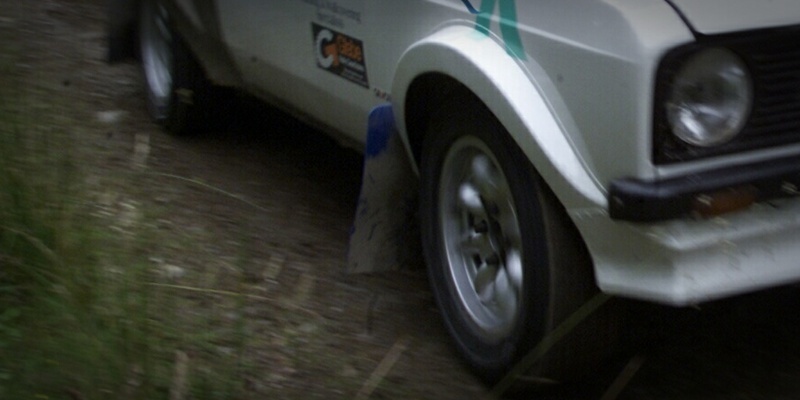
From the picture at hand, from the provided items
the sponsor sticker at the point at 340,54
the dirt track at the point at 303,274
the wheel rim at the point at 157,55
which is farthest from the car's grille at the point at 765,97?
the wheel rim at the point at 157,55

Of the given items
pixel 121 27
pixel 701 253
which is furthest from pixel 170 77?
pixel 701 253

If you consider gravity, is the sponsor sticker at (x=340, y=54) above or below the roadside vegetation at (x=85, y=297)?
above

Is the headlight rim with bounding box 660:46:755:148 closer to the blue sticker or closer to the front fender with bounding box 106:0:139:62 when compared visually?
the blue sticker

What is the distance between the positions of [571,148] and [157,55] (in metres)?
3.44

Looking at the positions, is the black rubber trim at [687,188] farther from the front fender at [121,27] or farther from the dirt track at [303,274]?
the front fender at [121,27]

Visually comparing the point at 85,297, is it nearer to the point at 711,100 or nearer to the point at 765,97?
the point at 711,100

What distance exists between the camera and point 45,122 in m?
4.54

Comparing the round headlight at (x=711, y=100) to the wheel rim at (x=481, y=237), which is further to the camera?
the wheel rim at (x=481, y=237)

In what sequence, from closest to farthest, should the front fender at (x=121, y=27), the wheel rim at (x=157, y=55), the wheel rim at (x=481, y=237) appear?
the wheel rim at (x=481, y=237) < the wheel rim at (x=157, y=55) < the front fender at (x=121, y=27)

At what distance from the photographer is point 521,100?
323 cm

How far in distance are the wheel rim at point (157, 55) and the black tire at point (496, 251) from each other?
7.71 feet

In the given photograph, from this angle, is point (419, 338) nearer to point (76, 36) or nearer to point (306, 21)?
point (306, 21)

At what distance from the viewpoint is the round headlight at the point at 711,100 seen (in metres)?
2.99

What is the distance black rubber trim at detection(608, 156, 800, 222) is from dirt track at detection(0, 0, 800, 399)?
0.86 m
